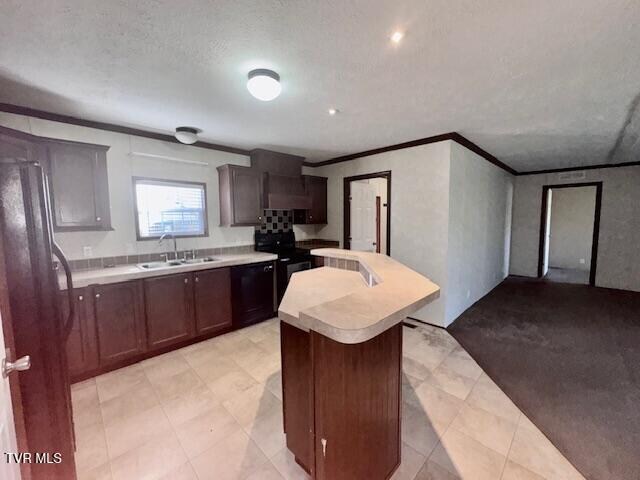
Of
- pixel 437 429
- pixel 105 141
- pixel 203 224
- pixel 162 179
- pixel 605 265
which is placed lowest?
pixel 437 429

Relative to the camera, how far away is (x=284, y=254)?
390 centimetres

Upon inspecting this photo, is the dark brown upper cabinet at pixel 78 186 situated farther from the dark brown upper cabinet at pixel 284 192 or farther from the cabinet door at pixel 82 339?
the dark brown upper cabinet at pixel 284 192

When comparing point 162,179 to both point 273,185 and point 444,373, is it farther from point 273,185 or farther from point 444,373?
point 444,373

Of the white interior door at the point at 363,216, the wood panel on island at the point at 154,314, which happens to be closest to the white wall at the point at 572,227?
the white interior door at the point at 363,216

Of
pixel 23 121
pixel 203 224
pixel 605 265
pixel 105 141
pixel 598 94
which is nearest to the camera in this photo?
pixel 598 94

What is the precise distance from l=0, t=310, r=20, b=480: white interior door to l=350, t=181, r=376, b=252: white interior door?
13.3 ft

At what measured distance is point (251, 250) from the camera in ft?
13.3

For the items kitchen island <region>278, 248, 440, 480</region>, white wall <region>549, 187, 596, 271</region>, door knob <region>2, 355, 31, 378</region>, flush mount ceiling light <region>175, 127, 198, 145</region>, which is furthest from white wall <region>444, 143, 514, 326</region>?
door knob <region>2, 355, 31, 378</region>

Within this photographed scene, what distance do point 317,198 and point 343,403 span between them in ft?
12.4

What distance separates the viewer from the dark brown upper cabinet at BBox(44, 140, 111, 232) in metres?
2.37

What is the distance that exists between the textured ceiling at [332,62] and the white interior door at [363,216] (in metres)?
1.72

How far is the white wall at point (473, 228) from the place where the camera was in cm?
331

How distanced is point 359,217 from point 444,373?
279cm

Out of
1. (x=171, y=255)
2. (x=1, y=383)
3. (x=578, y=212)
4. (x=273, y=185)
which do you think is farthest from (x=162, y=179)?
(x=578, y=212)
